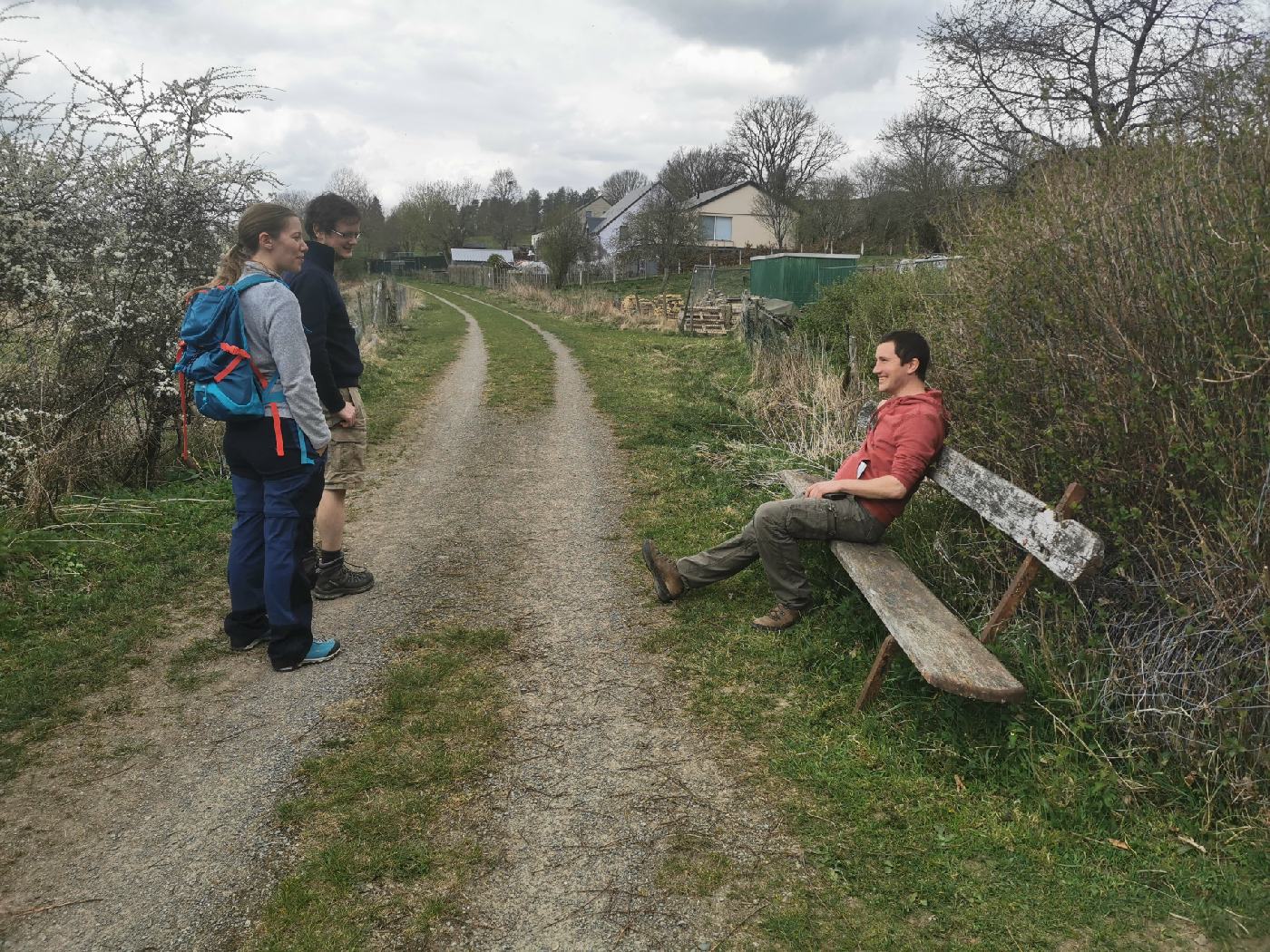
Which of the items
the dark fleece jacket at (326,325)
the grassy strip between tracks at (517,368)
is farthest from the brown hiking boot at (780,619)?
the grassy strip between tracks at (517,368)

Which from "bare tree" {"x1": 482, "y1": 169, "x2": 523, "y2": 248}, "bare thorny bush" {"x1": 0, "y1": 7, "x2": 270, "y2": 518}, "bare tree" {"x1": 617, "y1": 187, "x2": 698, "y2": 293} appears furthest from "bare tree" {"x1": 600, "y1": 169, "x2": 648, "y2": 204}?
"bare thorny bush" {"x1": 0, "y1": 7, "x2": 270, "y2": 518}

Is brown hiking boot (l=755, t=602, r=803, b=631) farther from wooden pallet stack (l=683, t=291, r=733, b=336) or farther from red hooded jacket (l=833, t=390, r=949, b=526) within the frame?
wooden pallet stack (l=683, t=291, r=733, b=336)

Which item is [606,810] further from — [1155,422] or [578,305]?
[578,305]

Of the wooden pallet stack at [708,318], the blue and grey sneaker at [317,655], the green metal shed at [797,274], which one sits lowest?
the blue and grey sneaker at [317,655]

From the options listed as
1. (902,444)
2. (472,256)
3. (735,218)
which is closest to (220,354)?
(902,444)

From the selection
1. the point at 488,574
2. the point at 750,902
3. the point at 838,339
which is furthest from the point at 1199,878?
the point at 838,339

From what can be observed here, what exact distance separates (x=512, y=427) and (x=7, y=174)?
5.33 metres

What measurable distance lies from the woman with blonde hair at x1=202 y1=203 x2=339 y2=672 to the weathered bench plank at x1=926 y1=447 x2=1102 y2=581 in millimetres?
3121

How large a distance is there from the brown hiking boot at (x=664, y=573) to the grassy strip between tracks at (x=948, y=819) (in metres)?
0.24

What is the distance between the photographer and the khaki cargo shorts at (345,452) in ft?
16.4

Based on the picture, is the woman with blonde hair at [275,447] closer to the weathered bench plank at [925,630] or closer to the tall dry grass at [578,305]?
the weathered bench plank at [925,630]

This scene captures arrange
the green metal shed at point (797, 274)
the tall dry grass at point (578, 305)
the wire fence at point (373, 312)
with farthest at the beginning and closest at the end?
the tall dry grass at point (578, 305), the green metal shed at point (797, 274), the wire fence at point (373, 312)

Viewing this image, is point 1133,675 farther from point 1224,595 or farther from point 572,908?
point 572,908

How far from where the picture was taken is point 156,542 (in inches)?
224
